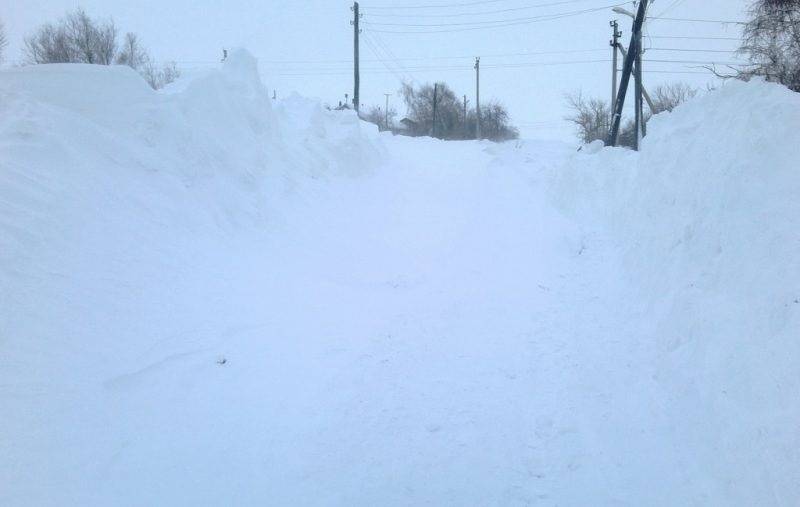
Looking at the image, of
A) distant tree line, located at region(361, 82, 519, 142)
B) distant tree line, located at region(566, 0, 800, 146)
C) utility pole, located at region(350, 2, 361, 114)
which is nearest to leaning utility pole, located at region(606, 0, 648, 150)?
distant tree line, located at region(566, 0, 800, 146)

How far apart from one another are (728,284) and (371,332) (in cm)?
468

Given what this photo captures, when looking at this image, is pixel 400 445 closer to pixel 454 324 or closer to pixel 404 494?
pixel 404 494

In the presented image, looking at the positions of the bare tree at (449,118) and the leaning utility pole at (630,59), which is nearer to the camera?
the leaning utility pole at (630,59)

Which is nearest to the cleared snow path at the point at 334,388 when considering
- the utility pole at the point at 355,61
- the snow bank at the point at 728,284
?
the snow bank at the point at 728,284

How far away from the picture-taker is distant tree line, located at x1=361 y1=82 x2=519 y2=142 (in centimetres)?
5309

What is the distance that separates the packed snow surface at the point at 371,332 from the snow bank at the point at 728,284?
3 centimetres

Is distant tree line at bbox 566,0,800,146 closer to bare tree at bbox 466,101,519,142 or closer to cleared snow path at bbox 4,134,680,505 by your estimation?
cleared snow path at bbox 4,134,680,505

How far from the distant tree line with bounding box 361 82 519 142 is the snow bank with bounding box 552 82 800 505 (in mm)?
43194

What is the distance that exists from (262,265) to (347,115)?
13.4 meters

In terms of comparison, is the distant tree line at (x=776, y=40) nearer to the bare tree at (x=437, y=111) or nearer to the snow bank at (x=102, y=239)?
the snow bank at (x=102, y=239)

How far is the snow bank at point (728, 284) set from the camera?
439cm

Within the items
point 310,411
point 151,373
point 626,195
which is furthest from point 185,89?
point 626,195

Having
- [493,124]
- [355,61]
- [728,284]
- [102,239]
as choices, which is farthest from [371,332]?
[493,124]

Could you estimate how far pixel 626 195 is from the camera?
11.1 metres
